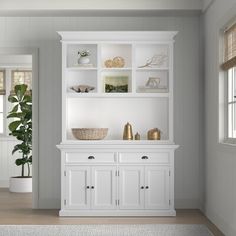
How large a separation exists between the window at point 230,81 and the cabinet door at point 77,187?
5.90ft

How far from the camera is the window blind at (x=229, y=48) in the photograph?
5324 mm

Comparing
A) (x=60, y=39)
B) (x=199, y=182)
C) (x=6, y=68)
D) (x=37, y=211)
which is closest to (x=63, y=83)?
(x=60, y=39)

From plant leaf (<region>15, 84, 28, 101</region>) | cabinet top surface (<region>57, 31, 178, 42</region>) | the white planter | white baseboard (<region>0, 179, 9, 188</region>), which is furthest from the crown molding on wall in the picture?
white baseboard (<region>0, 179, 9, 188</region>)

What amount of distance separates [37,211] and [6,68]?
4.01 m

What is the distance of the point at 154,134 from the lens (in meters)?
6.59

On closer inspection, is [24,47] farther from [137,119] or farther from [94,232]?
[94,232]

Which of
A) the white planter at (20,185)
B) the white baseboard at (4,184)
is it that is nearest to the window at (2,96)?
the white baseboard at (4,184)

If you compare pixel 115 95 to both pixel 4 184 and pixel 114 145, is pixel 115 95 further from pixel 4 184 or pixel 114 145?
pixel 4 184

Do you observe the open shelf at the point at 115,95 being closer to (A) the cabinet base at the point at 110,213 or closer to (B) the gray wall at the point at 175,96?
(B) the gray wall at the point at 175,96

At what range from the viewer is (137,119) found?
6918 millimetres

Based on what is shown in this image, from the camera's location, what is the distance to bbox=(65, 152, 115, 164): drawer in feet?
20.8

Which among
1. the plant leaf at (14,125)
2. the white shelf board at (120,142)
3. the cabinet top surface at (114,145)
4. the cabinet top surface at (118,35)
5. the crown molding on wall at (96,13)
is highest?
the crown molding on wall at (96,13)

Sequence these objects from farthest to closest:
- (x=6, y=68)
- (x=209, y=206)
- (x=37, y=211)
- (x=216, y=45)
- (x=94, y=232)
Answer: (x=6, y=68) < (x=37, y=211) < (x=209, y=206) < (x=216, y=45) < (x=94, y=232)

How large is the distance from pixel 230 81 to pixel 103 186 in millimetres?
1988
